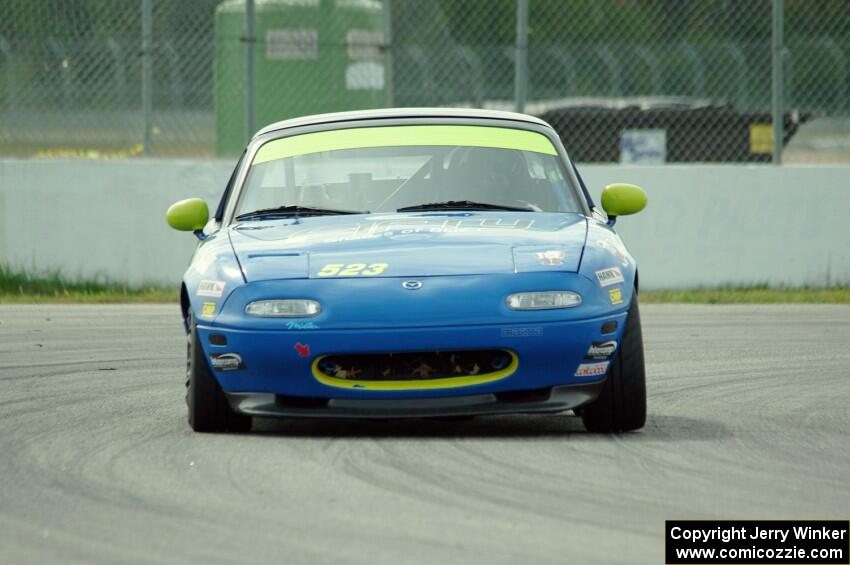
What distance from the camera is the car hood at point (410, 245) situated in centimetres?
635

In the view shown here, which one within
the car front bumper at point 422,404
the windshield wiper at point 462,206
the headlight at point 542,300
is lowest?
the car front bumper at point 422,404

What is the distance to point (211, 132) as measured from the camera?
555 inches

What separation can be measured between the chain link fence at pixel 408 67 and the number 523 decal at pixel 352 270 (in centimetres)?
782

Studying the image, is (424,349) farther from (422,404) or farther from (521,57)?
(521,57)

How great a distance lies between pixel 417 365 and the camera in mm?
6246

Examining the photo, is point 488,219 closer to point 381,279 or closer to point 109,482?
point 381,279

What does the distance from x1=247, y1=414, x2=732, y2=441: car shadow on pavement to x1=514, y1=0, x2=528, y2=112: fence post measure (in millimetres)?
7425

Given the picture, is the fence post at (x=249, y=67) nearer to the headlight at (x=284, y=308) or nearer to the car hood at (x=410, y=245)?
the car hood at (x=410, y=245)

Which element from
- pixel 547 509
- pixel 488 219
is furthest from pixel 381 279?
pixel 547 509

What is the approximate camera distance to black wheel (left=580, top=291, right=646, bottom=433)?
6386mm

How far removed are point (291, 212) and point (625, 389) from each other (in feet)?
5.93

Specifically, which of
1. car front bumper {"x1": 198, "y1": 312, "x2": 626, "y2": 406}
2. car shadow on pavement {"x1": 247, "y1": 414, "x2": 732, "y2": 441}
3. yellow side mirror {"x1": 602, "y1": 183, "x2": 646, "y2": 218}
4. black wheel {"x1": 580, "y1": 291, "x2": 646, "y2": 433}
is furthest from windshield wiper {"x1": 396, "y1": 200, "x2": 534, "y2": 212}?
car front bumper {"x1": 198, "y1": 312, "x2": 626, "y2": 406}

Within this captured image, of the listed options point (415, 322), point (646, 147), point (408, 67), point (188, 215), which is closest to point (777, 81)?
point (646, 147)

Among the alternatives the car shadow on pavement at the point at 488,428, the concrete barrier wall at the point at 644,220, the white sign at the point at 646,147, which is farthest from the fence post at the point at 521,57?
the car shadow on pavement at the point at 488,428
